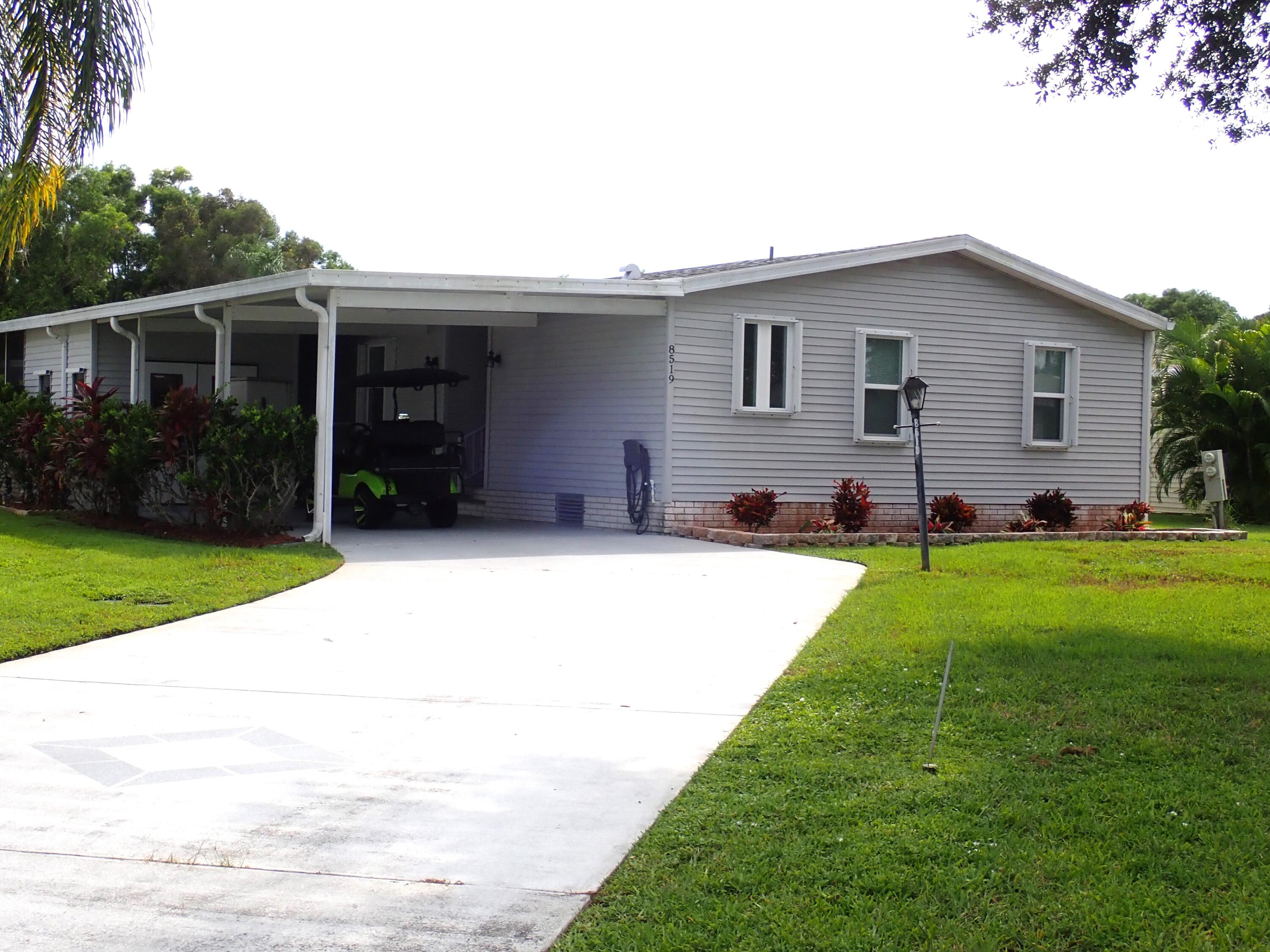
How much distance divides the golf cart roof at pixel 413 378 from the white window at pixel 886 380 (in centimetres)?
528

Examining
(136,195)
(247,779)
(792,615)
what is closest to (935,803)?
(247,779)

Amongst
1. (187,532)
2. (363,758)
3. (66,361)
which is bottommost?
(363,758)

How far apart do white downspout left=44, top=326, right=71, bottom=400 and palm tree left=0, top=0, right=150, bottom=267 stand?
33.3ft

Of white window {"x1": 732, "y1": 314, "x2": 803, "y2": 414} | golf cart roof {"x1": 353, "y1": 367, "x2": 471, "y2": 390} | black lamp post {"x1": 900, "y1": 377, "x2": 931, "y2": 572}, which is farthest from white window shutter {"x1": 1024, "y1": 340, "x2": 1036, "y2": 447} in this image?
golf cart roof {"x1": 353, "y1": 367, "x2": 471, "y2": 390}

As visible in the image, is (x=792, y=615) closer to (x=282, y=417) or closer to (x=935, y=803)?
(x=935, y=803)

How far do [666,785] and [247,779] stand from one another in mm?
1729

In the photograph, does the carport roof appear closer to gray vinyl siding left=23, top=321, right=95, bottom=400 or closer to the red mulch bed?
gray vinyl siding left=23, top=321, right=95, bottom=400

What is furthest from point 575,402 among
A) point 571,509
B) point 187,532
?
point 187,532

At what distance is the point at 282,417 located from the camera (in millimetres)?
13555

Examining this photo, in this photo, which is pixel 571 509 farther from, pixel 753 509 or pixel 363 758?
pixel 363 758

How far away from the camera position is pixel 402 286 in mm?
13742

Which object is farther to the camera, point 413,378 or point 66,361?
point 66,361

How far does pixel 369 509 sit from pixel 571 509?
278 centimetres

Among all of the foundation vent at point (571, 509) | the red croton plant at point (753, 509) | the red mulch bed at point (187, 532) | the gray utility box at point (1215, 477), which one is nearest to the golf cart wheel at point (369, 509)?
the red mulch bed at point (187, 532)
